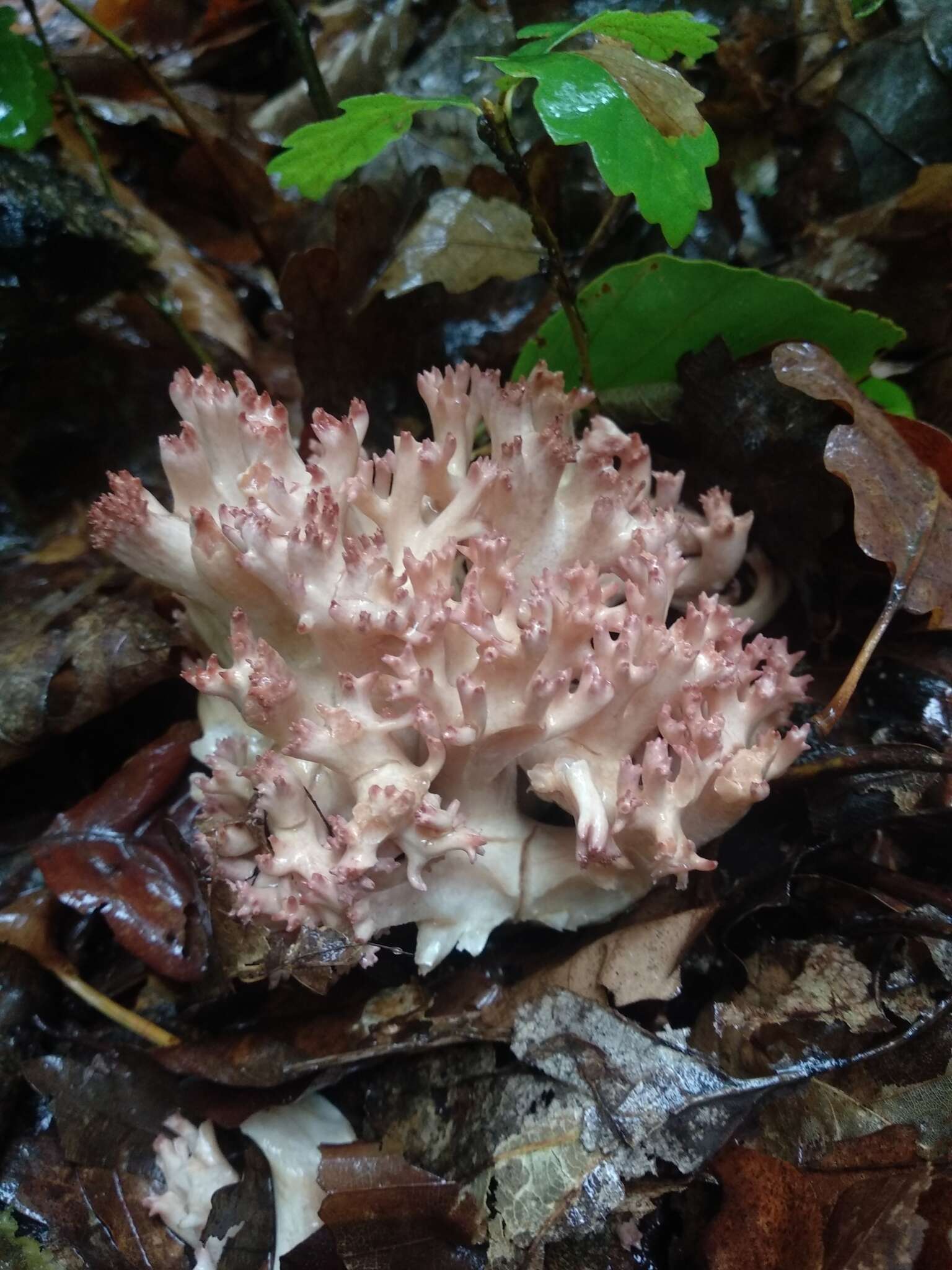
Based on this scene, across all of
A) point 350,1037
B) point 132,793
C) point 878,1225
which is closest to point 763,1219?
point 878,1225

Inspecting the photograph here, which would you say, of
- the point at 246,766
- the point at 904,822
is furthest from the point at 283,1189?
the point at 904,822

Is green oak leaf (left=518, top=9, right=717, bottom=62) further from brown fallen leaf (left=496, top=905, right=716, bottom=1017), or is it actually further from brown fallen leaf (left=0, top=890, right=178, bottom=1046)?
brown fallen leaf (left=0, top=890, right=178, bottom=1046)

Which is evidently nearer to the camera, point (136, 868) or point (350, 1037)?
point (350, 1037)

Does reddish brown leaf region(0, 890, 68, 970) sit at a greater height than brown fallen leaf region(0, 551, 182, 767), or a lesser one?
lesser

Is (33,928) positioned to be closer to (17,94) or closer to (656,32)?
(17,94)

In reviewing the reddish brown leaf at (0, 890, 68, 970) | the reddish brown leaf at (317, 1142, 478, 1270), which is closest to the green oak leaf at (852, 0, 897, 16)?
the reddish brown leaf at (317, 1142, 478, 1270)

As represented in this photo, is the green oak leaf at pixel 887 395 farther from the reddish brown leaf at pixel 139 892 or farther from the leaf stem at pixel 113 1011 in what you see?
the leaf stem at pixel 113 1011

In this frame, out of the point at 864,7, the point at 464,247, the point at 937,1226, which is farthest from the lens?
the point at 464,247
